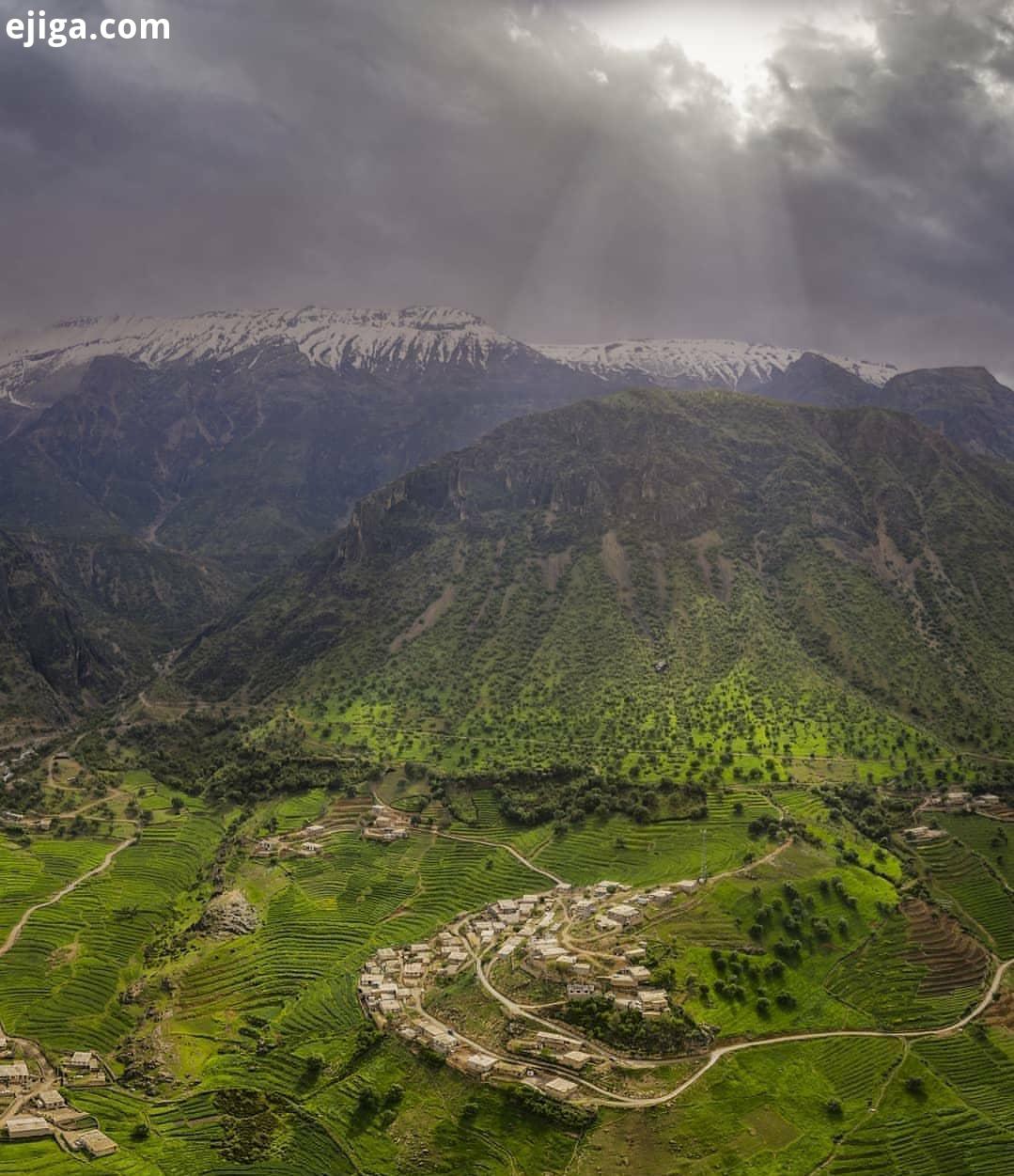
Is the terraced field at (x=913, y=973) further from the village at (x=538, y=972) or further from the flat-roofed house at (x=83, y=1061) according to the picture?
the flat-roofed house at (x=83, y=1061)

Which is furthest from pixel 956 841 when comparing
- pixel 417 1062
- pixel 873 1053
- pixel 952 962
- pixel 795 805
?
pixel 417 1062

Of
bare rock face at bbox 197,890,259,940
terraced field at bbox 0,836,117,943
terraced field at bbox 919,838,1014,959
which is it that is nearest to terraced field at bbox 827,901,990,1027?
terraced field at bbox 919,838,1014,959

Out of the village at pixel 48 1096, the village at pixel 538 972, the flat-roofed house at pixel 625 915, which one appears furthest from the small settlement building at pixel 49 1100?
the flat-roofed house at pixel 625 915

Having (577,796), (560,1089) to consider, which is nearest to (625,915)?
(560,1089)

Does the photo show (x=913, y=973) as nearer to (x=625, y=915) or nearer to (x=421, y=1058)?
(x=625, y=915)

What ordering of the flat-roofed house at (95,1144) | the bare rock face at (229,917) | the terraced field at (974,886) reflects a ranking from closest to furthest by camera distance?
the flat-roofed house at (95,1144) → the terraced field at (974,886) → the bare rock face at (229,917)

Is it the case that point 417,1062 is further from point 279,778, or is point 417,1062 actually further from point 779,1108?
point 279,778
